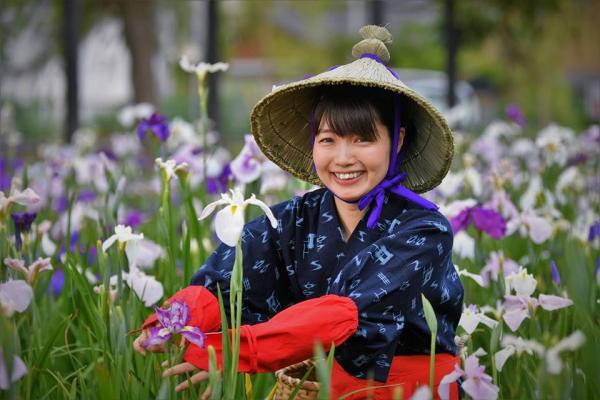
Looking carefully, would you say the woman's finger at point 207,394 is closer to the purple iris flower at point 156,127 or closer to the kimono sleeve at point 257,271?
the kimono sleeve at point 257,271

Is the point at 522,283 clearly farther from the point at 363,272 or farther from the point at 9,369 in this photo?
the point at 9,369

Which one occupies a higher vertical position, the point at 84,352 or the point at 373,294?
the point at 373,294

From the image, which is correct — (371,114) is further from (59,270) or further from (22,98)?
(22,98)

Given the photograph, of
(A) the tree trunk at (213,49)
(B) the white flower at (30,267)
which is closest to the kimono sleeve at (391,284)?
(B) the white flower at (30,267)

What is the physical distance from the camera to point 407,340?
184cm

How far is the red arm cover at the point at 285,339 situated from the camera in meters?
1.57

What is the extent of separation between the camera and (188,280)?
7.39 feet

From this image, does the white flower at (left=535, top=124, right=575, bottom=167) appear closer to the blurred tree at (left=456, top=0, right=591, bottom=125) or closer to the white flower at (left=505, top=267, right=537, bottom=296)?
the white flower at (left=505, top=267, right=537, bottom=296)

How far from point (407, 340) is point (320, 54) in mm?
18724

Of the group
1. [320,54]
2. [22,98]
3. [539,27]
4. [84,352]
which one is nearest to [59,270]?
[84,352]

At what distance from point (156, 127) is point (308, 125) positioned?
85 centimetres

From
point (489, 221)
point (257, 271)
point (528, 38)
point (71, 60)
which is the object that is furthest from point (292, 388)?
point (528, 38)

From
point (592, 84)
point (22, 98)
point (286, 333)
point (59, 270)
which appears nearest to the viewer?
point (286, 333)

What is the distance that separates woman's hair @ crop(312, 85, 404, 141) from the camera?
1.88m
